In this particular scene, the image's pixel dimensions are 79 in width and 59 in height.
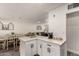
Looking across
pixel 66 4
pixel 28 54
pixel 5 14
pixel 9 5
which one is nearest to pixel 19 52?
pixel 28 54

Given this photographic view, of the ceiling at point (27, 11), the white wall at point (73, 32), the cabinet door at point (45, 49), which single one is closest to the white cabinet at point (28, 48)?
the cabinet door at point (45, 49)

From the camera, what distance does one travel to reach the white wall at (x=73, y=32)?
123 cm

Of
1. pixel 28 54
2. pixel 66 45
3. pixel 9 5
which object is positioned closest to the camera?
pixel 9 5

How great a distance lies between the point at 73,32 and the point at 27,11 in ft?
3.09

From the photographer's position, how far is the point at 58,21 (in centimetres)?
120

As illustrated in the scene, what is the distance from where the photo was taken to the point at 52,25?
1205 mm

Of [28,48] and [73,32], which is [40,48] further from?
[73,32]

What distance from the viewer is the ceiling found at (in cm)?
106

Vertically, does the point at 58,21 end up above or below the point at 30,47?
above

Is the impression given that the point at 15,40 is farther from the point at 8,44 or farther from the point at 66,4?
the point at 66,4

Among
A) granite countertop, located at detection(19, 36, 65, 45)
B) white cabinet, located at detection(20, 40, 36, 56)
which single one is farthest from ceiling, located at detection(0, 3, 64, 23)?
white cabinet, located at detection(20, 40, 36, 56)

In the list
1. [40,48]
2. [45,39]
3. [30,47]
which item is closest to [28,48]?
[30,47]

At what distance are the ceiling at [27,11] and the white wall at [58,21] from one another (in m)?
0.10

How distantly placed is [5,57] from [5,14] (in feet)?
2.27
